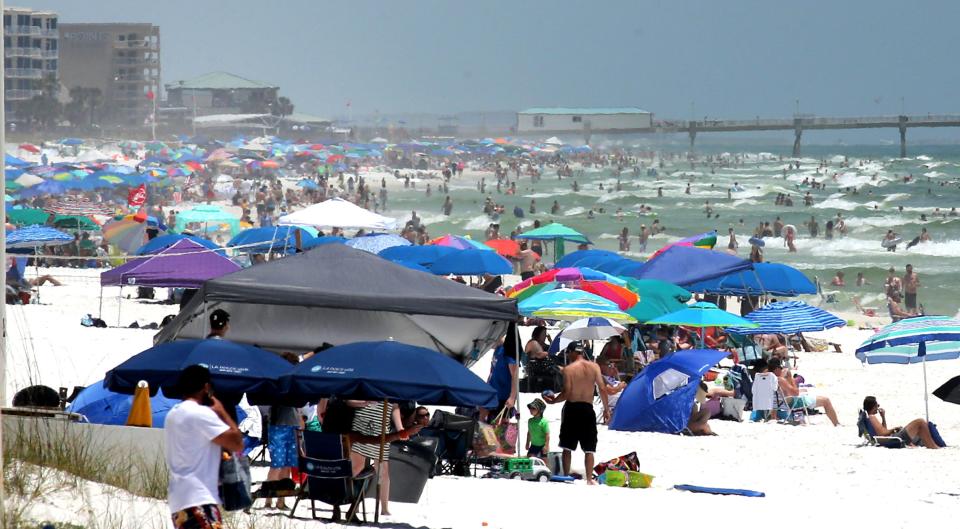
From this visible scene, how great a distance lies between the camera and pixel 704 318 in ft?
44.8

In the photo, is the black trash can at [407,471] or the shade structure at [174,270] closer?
the black trash can at [407,471]

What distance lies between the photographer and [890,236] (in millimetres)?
41156

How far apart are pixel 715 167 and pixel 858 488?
9692 centimetres

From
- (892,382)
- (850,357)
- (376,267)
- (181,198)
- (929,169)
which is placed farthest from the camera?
(929,169)

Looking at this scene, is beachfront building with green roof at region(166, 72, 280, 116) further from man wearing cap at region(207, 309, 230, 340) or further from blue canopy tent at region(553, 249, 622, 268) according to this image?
man wearing cap at region(207, 309, 230, 340)

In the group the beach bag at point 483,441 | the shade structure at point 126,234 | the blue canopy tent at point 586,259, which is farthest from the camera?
the shade structure at point 126,234

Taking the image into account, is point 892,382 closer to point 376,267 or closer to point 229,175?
point 376,267

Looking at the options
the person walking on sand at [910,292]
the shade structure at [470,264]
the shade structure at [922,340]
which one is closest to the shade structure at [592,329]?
the shade structure at [922,340]

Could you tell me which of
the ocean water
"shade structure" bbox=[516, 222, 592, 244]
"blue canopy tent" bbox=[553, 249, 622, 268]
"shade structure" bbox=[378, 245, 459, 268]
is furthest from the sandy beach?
the ocean water

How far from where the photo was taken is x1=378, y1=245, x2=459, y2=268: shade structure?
62.8 feet

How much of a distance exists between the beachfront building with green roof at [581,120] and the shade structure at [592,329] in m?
111

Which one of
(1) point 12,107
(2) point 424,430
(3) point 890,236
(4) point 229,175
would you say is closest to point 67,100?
(1) point 12,107

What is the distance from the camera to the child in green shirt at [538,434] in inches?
386

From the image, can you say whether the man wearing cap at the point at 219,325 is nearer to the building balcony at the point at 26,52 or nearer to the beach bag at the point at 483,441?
the beach bag at the point at 483,441
